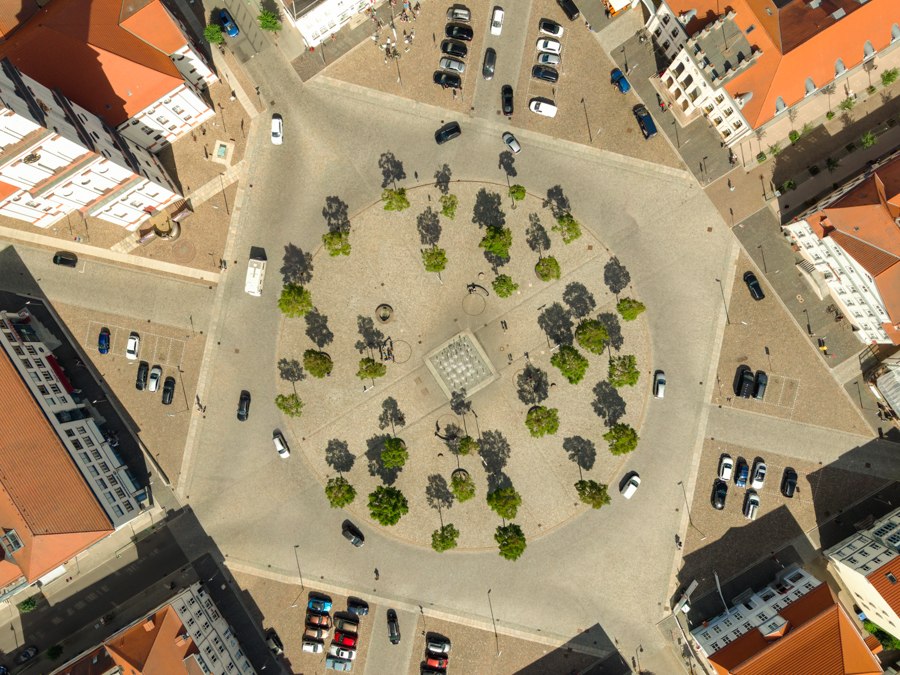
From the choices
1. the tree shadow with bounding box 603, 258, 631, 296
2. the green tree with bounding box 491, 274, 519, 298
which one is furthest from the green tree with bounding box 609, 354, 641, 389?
the green tree with bounding box 491, 274, 519, 298

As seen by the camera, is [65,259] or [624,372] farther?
[65,259]

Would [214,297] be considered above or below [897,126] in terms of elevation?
above

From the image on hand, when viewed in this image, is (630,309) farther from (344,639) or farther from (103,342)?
(103,342)

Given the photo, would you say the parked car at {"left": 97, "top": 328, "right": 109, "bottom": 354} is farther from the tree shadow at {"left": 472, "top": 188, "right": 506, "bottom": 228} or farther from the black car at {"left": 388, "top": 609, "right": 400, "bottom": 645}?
the black car at {"left": 388, "top": 609, "right": 400, "bottom": 645}

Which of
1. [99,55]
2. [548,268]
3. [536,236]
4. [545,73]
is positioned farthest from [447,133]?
[99,55]

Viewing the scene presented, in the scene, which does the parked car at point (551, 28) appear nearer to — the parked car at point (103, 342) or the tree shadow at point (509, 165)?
the tree shadow at point (509, 165)

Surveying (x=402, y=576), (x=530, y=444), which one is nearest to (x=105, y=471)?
(x=402, y=576)

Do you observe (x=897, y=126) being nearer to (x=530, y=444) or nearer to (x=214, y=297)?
(x=530, y=444)
